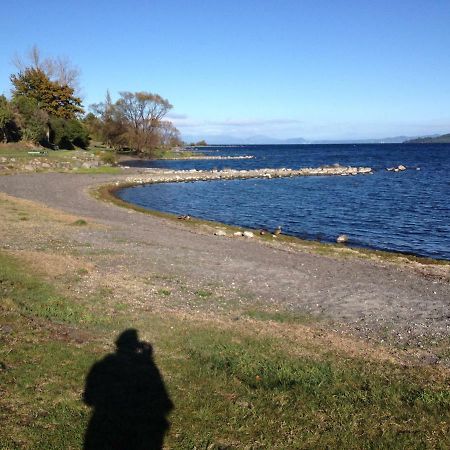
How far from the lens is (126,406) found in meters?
7.50

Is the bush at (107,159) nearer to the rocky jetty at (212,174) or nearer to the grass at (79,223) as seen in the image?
the rocky jetty at (212,174)

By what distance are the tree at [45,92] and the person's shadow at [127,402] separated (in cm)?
8598

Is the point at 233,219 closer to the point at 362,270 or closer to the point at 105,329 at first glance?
the point at 362,270

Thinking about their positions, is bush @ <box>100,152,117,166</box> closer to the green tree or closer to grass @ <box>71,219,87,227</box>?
Answer: the green tree

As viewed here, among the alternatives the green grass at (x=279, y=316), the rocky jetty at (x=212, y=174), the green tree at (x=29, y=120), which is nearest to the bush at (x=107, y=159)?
the rocky jetty at (x=212, y=174)

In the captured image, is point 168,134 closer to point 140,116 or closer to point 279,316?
point 140,116

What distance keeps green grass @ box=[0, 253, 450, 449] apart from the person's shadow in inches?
7.7

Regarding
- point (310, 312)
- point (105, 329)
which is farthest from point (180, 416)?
point (310, 312)

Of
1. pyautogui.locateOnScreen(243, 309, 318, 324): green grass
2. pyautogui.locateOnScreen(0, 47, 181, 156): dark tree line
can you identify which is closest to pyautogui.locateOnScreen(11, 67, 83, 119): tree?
pyautogui.locateOnScreen(0, 47, 181, 156): dark tree line

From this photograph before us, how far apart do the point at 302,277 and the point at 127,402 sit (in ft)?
35.8

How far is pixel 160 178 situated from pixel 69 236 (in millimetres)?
39888

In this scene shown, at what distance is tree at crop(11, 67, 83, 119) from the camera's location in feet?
284

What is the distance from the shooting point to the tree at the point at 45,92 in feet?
284

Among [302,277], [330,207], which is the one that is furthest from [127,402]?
[330,207]
